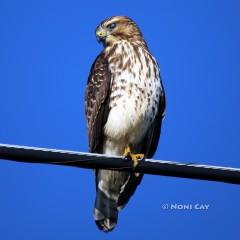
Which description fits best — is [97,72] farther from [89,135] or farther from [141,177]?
[141,177]

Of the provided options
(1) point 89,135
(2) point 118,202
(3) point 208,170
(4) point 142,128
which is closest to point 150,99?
(4) point 142,128

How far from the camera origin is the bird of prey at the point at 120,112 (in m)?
6.39

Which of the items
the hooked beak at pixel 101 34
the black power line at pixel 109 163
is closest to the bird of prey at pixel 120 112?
the hooked beak at pixel 101 34

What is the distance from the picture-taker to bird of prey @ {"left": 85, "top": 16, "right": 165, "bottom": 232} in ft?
21.0

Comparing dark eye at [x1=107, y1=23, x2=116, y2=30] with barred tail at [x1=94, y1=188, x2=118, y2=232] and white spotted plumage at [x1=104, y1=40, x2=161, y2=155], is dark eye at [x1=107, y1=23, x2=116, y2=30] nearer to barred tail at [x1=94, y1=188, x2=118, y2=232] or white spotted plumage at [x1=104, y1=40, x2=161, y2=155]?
white spotted plumage at [x1=104, y1=40, x2=161, y2=155]

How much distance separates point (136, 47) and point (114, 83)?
714 millimetres

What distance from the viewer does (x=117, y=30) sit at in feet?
24.7

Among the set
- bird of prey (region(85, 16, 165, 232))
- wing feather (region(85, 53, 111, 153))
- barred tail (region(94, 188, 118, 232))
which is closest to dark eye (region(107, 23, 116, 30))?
bird of prey (region(85, 16, 165, 232))

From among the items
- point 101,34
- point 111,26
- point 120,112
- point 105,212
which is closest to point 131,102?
point 120,112

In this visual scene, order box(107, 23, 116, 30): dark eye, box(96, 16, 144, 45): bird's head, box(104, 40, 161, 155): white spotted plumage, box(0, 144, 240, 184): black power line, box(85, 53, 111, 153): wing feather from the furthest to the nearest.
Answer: box(107, 23, 116, 30): dark eye
box(96, 16, 144, 45): bird's head
box(85, 53, 111, 153): wing feather
box(104, 40, 161, 155): white spotted plumage
box(0, 144, 240, 184): black power line

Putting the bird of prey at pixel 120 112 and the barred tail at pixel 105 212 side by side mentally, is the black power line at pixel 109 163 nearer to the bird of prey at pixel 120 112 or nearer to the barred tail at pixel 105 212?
the bird of prey at pixel 120 112

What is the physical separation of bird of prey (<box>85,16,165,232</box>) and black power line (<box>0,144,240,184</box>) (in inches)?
88.9

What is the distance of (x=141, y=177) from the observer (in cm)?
659

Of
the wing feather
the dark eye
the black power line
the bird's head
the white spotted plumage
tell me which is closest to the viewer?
the black power line
